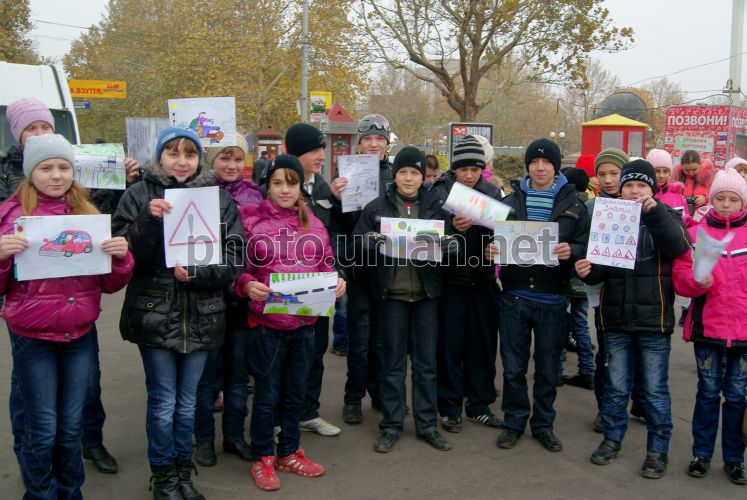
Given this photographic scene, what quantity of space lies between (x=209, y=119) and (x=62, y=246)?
1814 millimetres

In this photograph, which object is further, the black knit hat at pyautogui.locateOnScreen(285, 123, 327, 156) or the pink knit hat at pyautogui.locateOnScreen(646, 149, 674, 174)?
the pink knit hat at pyautogui.locateOnScreen(646, 149, 674, 174)

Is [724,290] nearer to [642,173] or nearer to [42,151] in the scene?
[642,173]

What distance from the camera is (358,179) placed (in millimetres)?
5234

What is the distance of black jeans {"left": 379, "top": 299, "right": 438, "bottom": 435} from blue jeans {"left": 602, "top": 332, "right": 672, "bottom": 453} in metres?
1.21

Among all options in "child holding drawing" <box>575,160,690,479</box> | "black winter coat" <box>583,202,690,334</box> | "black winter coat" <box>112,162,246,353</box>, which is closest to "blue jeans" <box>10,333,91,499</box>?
"black winter coat" <box>112,162,246,353</box>

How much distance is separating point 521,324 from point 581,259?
25.9 inches

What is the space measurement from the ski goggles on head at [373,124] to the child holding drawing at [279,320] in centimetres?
141

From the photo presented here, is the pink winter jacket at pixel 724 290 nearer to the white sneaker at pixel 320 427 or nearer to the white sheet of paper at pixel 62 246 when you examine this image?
the white sneaker at pixel 320 427

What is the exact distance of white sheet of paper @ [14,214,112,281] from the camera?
3350 millimetres

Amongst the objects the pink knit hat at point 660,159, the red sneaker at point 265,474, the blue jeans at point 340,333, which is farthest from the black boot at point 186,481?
the pink knit hat at point 660,159

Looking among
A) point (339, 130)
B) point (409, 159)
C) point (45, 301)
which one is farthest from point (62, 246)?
point (339, 130)

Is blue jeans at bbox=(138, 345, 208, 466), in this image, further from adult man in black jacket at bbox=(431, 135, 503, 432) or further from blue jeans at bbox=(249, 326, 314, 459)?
adult man in black jacket at bbox=(431, 135, 503, 432)

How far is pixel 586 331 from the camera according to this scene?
656 centimetres

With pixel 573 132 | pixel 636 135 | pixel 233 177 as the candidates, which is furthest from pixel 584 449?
pixel 573 132
